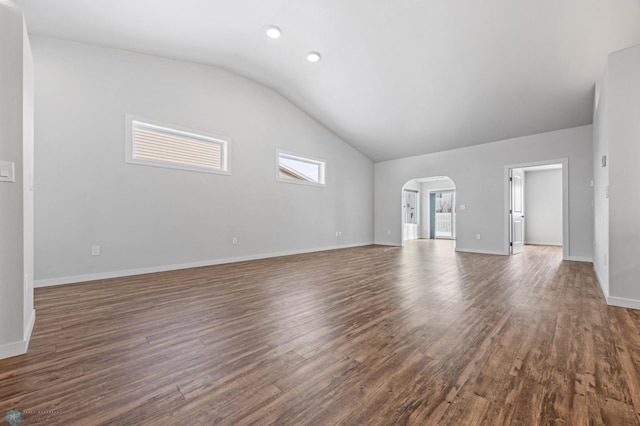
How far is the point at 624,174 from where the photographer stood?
8.71 ft

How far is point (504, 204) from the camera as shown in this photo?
617cm

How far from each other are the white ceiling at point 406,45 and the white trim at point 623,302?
3173mm

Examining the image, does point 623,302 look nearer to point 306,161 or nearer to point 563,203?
point 563,203

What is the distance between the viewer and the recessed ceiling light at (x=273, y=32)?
4.06 m

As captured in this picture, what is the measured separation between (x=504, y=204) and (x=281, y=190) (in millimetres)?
5124

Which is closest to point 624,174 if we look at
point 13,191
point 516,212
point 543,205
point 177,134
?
point 516,212

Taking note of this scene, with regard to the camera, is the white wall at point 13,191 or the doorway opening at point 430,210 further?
the doorway opening at point 430,210

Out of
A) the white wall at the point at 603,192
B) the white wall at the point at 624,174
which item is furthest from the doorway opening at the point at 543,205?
the white wall at the point at 624,174

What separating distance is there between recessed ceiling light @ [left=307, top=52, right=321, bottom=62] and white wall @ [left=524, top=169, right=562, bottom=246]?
793cm

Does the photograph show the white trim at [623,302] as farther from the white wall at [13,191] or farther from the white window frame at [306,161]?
the white window frame at [306,161]

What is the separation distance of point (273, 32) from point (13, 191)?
3.76 meters

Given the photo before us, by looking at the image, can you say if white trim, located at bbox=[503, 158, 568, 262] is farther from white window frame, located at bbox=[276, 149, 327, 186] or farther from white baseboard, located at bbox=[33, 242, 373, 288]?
white baseboard, located at bbox=[33, 242, 373, 288]

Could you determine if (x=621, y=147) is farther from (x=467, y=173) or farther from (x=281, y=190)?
(x=281, y=190)

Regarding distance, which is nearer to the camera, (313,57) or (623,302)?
(623,302)
